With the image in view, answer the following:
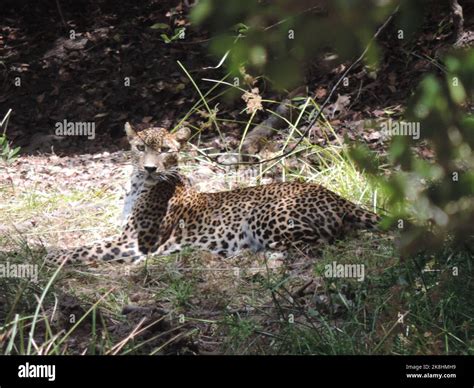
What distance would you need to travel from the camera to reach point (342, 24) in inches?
84.9

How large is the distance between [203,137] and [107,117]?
179 cm

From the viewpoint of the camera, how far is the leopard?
7.51m

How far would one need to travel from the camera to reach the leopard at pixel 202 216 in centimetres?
751

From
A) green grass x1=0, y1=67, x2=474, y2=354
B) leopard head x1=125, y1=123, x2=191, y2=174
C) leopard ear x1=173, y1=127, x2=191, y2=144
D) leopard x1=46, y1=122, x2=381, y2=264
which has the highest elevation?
leopard ear x1=173, y1=127, x2=191, y2=144

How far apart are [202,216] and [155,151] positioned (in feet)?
2.38

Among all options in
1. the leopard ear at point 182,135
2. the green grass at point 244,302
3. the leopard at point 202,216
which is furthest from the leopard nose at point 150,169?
the green grass at point 244,302

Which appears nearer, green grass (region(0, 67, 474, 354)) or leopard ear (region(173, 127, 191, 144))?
green grass (region(0, 67, 474, 354))

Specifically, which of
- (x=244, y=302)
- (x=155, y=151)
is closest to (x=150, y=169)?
(x=155, y=151)

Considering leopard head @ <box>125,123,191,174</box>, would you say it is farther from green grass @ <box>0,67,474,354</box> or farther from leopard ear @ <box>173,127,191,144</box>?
green grass @ <box>0,67,474,354</box>

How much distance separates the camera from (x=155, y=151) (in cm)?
815

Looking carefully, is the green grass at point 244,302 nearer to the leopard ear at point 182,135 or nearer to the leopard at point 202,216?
the leopard at point 202,216

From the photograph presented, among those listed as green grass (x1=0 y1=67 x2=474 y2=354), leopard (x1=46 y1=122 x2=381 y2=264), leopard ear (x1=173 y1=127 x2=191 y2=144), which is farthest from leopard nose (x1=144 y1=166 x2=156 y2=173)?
green grass (x1=0 y1=67 x2=474 y2=354)

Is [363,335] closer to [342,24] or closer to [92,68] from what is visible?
[342,24]

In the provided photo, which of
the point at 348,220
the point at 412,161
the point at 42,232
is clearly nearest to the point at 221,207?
the point at 348,220
